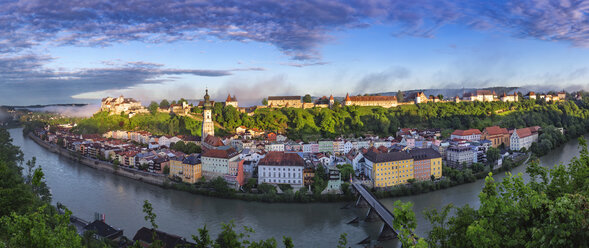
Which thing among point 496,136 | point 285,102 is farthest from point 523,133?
point 285,102

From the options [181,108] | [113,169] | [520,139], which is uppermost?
[181,108]

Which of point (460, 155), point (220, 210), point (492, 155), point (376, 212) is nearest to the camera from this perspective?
point (376, 212)

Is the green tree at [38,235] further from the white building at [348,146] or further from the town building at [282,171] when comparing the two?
the white building at [348,146]

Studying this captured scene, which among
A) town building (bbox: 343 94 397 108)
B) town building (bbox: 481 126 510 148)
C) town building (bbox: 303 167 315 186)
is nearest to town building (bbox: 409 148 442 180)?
town building (bbox: 303 167 315 186)

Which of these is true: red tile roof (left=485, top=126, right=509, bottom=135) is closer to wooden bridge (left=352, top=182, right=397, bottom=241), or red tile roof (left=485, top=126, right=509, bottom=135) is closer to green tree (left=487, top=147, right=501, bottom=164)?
green tree (left=487, top=147, right=501, bottom=164)

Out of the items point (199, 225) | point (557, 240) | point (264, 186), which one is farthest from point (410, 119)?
point (557, 240)

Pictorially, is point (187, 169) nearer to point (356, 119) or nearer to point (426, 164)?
point (426, 164)
